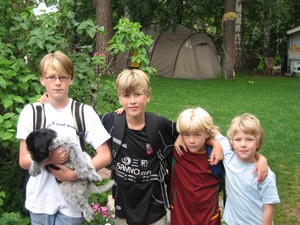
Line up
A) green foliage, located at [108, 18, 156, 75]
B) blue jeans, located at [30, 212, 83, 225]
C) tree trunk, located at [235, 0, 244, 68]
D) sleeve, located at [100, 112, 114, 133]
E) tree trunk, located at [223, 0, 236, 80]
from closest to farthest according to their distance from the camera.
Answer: blue jeans, located at [30, 212, 83, 225] < sleeve, located at [100, 112, 114, 133] < green foliage, located at [108, 18, 156, 75] < tree trunk, located at [223, 0, 236, 80] < tree trunk, located at [235, 0, 244, 68]

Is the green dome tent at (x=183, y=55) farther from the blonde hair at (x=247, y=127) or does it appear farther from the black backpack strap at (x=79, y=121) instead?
the black backpack strap at (x=79, y=121)

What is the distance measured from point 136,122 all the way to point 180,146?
13.4 inches

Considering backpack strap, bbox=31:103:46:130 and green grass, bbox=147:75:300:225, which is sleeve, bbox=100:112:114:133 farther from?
green grass, bbox=147:75:300:225

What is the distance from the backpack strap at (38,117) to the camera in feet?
7.94

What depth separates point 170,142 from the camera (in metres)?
2.91

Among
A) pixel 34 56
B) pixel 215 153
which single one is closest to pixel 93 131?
pixel 215 153

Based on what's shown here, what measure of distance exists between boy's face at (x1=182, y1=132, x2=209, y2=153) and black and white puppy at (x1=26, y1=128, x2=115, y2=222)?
69 cm

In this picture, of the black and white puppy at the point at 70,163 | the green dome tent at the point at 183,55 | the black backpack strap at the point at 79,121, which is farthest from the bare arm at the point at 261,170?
the green dome tent at the point at 183,55

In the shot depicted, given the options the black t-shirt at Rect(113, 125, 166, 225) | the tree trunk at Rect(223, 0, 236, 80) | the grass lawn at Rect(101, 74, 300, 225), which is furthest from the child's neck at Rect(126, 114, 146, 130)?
the tree trunk at Rect(223, 0, 236, 80)

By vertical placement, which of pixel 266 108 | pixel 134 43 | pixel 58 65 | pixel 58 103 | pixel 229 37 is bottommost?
pixel 266 108

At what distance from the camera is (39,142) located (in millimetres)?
2223

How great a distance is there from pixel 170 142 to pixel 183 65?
1666 cm

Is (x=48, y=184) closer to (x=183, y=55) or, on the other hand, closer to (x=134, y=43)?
(x=134, y=43)

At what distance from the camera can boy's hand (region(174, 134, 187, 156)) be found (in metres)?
2.86
